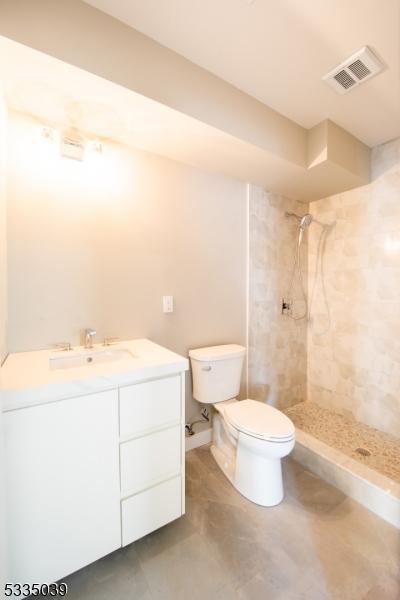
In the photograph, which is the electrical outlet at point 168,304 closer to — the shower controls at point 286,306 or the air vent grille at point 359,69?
the shower controls at point 286,306

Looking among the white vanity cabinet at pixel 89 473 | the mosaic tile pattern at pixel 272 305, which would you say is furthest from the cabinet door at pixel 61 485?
the mosaic tile pattern at pixel 272 305

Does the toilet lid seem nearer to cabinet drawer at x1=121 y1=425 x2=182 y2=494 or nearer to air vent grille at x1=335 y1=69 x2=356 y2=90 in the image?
cabinet drawer at x1=121 y1=425 x2=182 y2=494

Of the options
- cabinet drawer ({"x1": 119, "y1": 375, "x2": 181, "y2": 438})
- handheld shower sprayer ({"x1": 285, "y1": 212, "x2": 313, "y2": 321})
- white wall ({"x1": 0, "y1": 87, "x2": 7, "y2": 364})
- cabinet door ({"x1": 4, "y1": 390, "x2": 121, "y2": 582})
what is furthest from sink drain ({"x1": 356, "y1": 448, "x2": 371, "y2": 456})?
white wall ({"x1": 0, "y1": 87, "x2": 7, "y2": 364})

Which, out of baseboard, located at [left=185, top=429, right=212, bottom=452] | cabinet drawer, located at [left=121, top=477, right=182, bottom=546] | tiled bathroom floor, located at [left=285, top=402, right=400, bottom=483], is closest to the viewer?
cabinet drawer, located at [left=121, top=477, right=182, bottom=546]

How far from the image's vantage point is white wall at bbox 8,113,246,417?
131cm

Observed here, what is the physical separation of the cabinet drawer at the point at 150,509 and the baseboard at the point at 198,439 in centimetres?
64

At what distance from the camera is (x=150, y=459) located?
3.68 feet

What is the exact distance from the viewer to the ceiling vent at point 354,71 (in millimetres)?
1226

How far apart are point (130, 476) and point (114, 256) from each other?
115cm

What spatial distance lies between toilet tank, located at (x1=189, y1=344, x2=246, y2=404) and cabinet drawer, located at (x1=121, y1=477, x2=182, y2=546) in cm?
59

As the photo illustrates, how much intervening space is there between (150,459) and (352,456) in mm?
1465

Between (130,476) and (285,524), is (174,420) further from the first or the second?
(285,524)

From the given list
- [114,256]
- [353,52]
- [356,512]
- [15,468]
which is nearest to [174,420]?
[15,468]

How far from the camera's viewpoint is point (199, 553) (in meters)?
1.15
